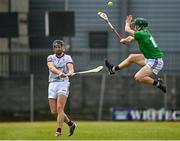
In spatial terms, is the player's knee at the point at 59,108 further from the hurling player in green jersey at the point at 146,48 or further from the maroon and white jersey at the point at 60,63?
the hurling player in green jersey at the point at 146,48

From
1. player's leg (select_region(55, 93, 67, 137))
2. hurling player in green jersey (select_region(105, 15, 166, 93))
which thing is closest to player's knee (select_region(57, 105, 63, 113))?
player's leg (select_region(55, 93, 67, 137))

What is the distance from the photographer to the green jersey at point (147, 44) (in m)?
18.5

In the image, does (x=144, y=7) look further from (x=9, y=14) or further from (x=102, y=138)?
(x=102, y=138)

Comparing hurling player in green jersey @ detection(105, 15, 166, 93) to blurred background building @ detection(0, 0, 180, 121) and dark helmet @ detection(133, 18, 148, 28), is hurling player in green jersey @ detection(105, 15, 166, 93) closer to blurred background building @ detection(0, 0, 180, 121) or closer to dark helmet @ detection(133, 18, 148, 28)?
dark helmet @ detection(133, 18, 148, 28)

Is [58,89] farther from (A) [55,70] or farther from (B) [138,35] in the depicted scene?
(B) [138,35]

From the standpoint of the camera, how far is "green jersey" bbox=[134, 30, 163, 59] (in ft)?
60.7

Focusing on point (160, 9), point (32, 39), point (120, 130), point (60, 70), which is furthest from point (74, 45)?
point (60, 70)

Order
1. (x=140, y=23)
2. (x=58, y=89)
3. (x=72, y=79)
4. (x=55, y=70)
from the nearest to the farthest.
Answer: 1. (x=55, y=70)
2. (x=58, y=89)
3. (x=140, y=23)
4. (x=72, y=79)

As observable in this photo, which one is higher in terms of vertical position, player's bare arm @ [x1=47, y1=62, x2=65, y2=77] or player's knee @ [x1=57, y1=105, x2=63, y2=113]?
player's bare arm @ [x1=47, y1=62, x2=65, y2=77]

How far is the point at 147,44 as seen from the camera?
18656 millimetres

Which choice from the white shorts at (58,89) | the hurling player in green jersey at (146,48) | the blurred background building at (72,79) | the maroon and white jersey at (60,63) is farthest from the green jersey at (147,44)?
the blurred background building at (72,79)

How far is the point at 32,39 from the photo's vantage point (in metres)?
34.4

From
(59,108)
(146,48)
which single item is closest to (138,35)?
(146,48)

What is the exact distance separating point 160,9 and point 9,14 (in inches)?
310
